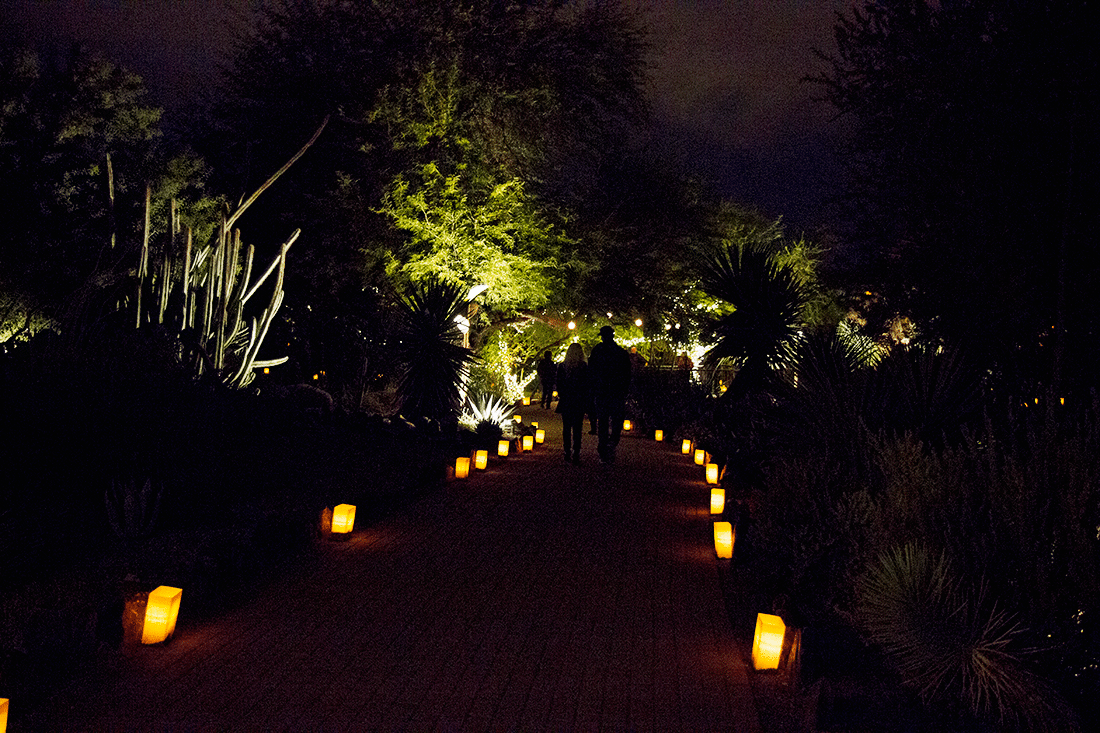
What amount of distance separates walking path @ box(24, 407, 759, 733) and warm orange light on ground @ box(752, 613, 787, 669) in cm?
22

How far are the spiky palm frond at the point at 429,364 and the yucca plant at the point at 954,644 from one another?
44.6 ft

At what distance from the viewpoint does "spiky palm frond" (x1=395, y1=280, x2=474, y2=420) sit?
18266 millimetres

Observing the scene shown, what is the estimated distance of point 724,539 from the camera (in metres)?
8.90

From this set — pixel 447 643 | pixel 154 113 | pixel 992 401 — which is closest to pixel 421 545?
pixel 447 643

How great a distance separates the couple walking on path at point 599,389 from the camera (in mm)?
15461

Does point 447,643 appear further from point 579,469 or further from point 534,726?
point 579,469

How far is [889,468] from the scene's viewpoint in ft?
20.9

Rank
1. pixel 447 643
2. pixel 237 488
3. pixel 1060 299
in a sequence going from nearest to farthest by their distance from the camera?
pixel 447 643
pixel 1060 299
pixel 237 488

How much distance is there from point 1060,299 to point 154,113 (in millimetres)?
22888

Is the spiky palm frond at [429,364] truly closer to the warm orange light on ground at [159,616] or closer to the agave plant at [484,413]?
the agave plant at [484,413]

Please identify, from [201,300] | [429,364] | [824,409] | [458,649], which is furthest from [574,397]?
[458,649]

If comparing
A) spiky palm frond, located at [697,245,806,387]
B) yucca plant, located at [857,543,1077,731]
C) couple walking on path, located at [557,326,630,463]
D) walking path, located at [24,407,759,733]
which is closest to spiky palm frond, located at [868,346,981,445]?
walking path, located at [24,407,759,733]

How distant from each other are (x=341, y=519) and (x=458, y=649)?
3.51 metres

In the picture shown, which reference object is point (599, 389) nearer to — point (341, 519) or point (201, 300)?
point (201, 300)
